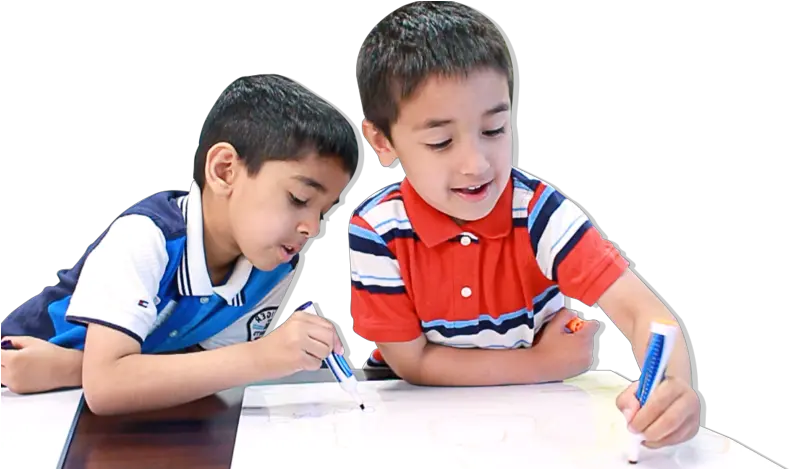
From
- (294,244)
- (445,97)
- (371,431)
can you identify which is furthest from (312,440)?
(445,97)

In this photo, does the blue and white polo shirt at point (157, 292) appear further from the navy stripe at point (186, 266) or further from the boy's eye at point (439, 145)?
the boy's eye at point (439, 145)

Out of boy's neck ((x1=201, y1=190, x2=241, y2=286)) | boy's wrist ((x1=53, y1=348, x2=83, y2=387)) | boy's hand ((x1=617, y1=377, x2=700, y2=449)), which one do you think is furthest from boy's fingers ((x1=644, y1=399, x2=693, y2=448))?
boy's wrist ((x1=53, y1=348, x2=83, y2=387))

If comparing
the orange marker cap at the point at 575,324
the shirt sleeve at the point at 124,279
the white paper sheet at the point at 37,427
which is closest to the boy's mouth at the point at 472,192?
the orange marker cap at the point at 575,324

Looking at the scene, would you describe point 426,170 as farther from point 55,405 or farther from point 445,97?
point 55,405

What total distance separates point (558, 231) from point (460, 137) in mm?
149

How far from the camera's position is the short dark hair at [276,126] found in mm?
881

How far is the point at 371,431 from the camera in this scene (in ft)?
2.53

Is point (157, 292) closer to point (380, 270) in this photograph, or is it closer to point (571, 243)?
point (380, 270)

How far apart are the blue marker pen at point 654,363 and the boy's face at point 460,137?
0.72ft

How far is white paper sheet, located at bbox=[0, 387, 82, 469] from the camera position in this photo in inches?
28.3

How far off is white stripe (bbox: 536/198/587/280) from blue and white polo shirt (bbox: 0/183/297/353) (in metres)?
0.29

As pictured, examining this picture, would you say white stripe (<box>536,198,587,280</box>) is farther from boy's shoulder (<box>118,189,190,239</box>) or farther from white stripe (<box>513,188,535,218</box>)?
boy's shoulder (<box>118,189,190,239</box>)

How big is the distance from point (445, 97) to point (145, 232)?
1.12 feet

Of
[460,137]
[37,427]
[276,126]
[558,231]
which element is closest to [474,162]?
[460,137]
